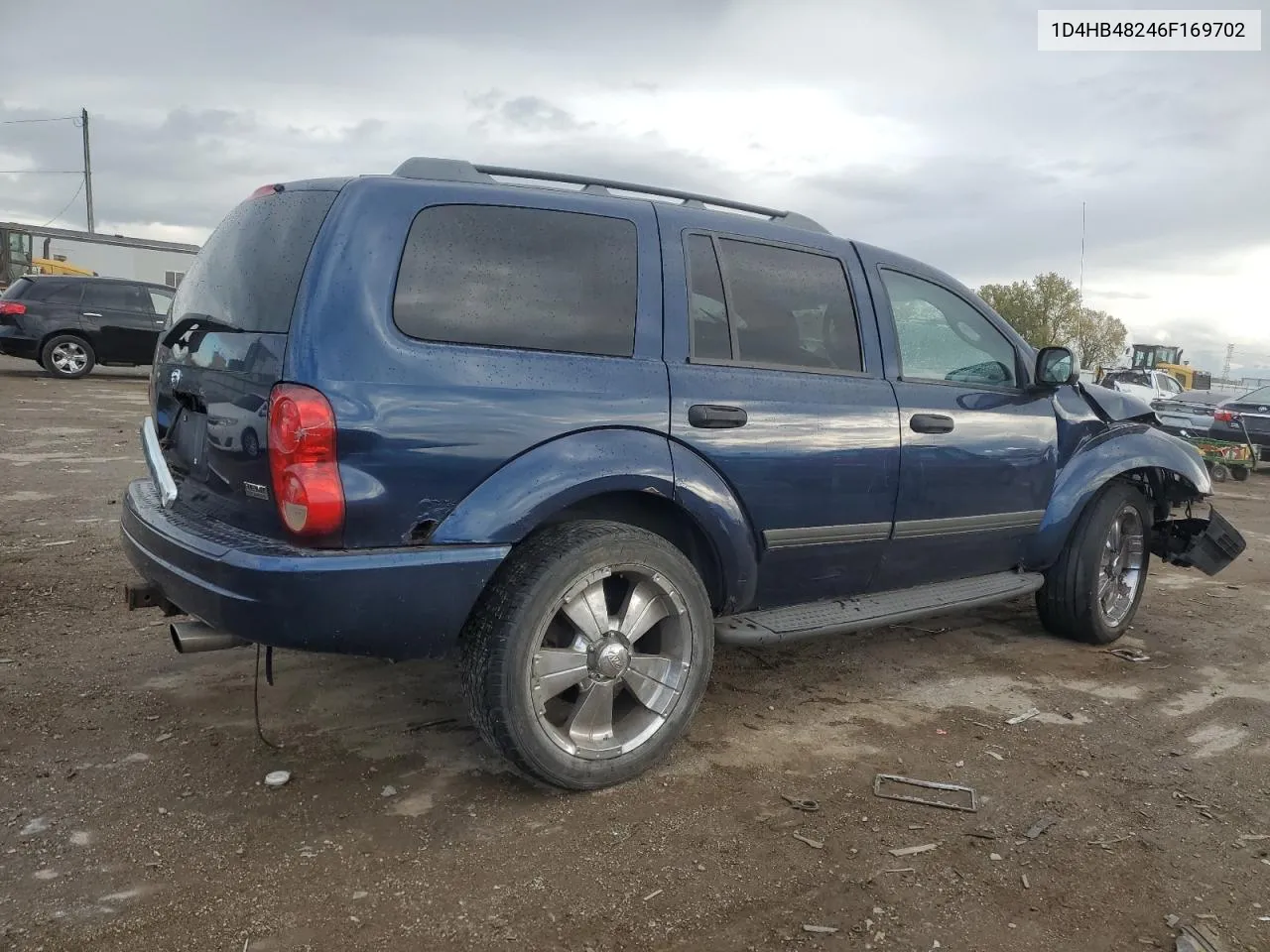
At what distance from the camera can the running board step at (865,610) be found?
3.45m

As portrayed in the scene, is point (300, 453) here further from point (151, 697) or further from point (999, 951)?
point (999, 951)

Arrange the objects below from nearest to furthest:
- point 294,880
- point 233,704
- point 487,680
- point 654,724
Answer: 1. point 294,880
2. point 487,680
3. point 654,724
4. point 233,704

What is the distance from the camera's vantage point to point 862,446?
3662mm

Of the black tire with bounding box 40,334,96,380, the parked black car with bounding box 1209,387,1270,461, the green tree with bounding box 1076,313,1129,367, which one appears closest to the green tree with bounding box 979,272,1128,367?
the green tree with bounding box 1076,313,1129,367

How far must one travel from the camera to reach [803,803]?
3.06m

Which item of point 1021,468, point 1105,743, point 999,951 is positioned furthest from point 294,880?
point 1021,468

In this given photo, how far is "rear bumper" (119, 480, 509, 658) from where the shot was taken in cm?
260

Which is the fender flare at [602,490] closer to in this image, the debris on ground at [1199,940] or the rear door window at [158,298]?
the debris on ground at [1199,940]

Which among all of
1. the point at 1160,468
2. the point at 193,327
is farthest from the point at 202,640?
the point at 1160,468

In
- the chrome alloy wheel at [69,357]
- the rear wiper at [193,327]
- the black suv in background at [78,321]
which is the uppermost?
the black suv in background at [78,321]

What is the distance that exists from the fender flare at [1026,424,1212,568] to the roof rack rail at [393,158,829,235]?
5.61 feet

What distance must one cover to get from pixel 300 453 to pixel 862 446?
2035mm

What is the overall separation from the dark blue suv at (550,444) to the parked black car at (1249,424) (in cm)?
1129

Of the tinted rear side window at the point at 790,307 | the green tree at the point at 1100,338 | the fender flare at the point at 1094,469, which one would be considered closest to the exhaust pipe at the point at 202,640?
the tinted rear side window at the point at 790,307
